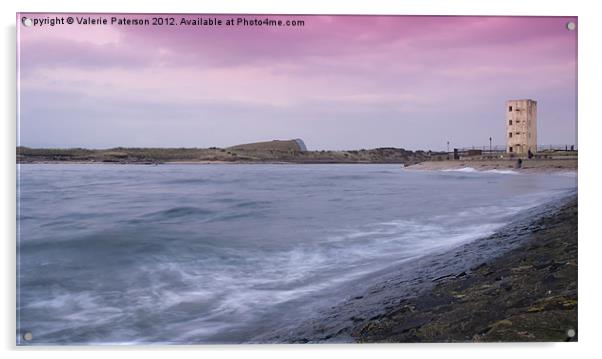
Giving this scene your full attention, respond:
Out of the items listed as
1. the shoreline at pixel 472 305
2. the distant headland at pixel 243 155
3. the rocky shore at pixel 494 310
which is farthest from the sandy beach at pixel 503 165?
the rocky shore at pixel 494 310

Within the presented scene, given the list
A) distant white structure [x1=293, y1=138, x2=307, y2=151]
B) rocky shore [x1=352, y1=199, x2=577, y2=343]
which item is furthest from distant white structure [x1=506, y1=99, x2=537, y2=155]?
distant white structure [x1=293, y1=138, x2=307, y2=151]

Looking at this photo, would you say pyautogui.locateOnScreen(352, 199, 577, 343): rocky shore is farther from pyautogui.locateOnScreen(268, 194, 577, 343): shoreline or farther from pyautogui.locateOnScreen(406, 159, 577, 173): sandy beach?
pyautogui.locateOnScreen(406, 159, 577, 173): sandy beach

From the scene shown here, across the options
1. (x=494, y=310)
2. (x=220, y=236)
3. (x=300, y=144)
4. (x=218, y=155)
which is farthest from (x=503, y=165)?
(x=220, y=236)

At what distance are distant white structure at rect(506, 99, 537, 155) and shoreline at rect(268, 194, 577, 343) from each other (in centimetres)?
62

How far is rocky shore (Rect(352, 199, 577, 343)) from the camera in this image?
113 inches

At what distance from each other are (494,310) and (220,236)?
241cm

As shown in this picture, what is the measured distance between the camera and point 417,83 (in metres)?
3.70

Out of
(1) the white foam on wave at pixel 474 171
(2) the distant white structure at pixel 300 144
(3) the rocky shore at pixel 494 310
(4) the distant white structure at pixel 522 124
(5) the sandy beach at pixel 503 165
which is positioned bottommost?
(3) the rocky shore at pixel 494 310

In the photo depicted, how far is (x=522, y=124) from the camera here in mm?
3764

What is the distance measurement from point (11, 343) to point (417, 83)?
12.2ft

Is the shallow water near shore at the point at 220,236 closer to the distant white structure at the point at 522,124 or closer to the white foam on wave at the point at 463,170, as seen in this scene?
the white foam on wave at the point at 463,170

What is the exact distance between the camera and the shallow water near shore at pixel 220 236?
10.5 feet
